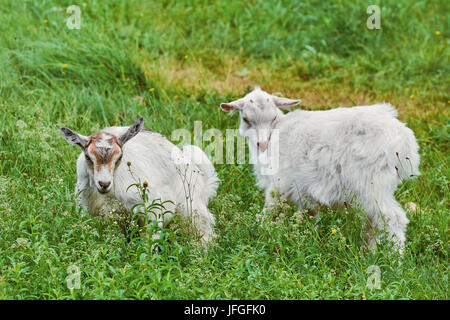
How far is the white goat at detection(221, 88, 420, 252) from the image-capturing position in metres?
5.15

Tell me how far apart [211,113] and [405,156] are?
111 inches

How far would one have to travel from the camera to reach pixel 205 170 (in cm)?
590

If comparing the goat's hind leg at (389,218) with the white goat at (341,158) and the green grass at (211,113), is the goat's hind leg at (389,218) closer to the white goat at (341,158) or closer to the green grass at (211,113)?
the white goat at (341,158)

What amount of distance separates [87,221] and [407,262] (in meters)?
2.49

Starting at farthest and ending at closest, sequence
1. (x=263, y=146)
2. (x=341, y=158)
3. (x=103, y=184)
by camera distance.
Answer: (x=263, y=146) → (x=341, y=158) → (x=103, y=184)

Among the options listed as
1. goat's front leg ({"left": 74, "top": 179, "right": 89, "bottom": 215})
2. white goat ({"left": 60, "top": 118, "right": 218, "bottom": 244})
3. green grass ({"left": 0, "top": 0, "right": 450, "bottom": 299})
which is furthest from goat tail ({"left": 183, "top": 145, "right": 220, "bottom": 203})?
goat's front leg ({"left": 74, "top": 179, "right": 89, "bottom": 215})

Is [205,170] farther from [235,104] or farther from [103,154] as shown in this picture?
[103,154]

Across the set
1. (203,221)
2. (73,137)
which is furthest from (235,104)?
(73,137)

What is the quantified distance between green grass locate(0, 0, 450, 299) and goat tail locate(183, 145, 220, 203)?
0.39ft

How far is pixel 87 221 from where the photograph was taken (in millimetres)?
4867

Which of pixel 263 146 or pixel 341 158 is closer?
pixel 341 158

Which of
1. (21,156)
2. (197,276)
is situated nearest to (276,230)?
(197,276)

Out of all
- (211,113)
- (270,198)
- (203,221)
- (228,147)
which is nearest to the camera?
(203,221)

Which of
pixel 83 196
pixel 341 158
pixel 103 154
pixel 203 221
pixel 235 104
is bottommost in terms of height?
pixel 203 221
